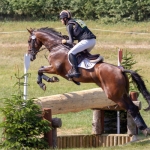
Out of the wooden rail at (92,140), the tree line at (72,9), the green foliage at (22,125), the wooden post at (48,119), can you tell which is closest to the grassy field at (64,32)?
the tree line at (72,9)

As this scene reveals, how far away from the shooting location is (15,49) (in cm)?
2720

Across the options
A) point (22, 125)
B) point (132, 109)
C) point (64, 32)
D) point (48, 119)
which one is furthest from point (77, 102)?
point (64, 32)

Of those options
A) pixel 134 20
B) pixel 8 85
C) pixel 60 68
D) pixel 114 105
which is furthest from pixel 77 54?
pixel 134 20

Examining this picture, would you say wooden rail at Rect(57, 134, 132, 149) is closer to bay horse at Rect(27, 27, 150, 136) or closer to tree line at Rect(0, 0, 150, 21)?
bay horse at Rect(27, 27, 150, 136)

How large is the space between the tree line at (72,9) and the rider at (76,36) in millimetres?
19457

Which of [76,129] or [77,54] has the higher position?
[77,54]

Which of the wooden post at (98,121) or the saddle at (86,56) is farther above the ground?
the saddle at (86,56)

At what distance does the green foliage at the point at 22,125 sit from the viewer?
10141mm

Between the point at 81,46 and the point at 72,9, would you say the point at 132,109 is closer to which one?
the point at 81,46

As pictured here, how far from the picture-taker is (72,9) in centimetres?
3322

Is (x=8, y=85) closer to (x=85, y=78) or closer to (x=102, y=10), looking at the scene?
(x=85, y=78)

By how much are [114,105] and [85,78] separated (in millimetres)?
917

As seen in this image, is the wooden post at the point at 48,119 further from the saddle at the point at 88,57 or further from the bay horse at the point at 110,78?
the saddle at the point at 88,57

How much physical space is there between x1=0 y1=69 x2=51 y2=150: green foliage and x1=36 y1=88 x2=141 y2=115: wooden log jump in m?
0.72
